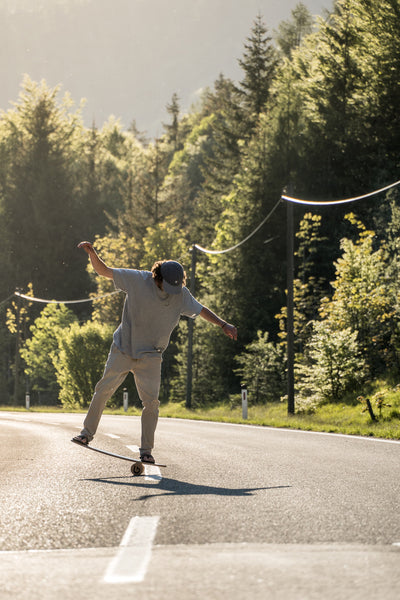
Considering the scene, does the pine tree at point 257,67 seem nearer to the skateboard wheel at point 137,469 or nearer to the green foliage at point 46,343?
the green foliage at point 46,343

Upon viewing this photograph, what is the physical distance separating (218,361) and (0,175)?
40.8 meters

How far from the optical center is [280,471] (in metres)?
7.32

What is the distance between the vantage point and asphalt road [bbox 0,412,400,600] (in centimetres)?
310

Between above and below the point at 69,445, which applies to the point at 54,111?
above

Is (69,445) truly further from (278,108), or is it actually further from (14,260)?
(14,260)

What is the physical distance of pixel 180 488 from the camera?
236 inches

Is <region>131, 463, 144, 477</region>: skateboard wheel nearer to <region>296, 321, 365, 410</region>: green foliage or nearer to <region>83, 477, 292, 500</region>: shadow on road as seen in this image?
<region>83, 477, 292, 500</region>: shadow on road

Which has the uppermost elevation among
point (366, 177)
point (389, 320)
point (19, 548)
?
point (366, 177)

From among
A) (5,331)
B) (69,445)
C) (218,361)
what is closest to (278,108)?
(218,361)

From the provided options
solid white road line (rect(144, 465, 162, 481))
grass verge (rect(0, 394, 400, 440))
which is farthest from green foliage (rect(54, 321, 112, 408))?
solid white road line (rect(144, 465, 162, 481))

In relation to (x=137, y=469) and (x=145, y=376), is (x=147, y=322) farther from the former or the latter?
(x=137, y=469)

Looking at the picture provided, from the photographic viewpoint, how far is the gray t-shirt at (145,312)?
23.2 feet

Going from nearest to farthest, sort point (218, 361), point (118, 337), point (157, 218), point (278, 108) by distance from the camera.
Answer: point (118, 337), point (218, 361), point (278, 108), point (157, 218)

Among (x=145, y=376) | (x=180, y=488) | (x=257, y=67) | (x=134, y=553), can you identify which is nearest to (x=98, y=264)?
(x=145, y=376)
